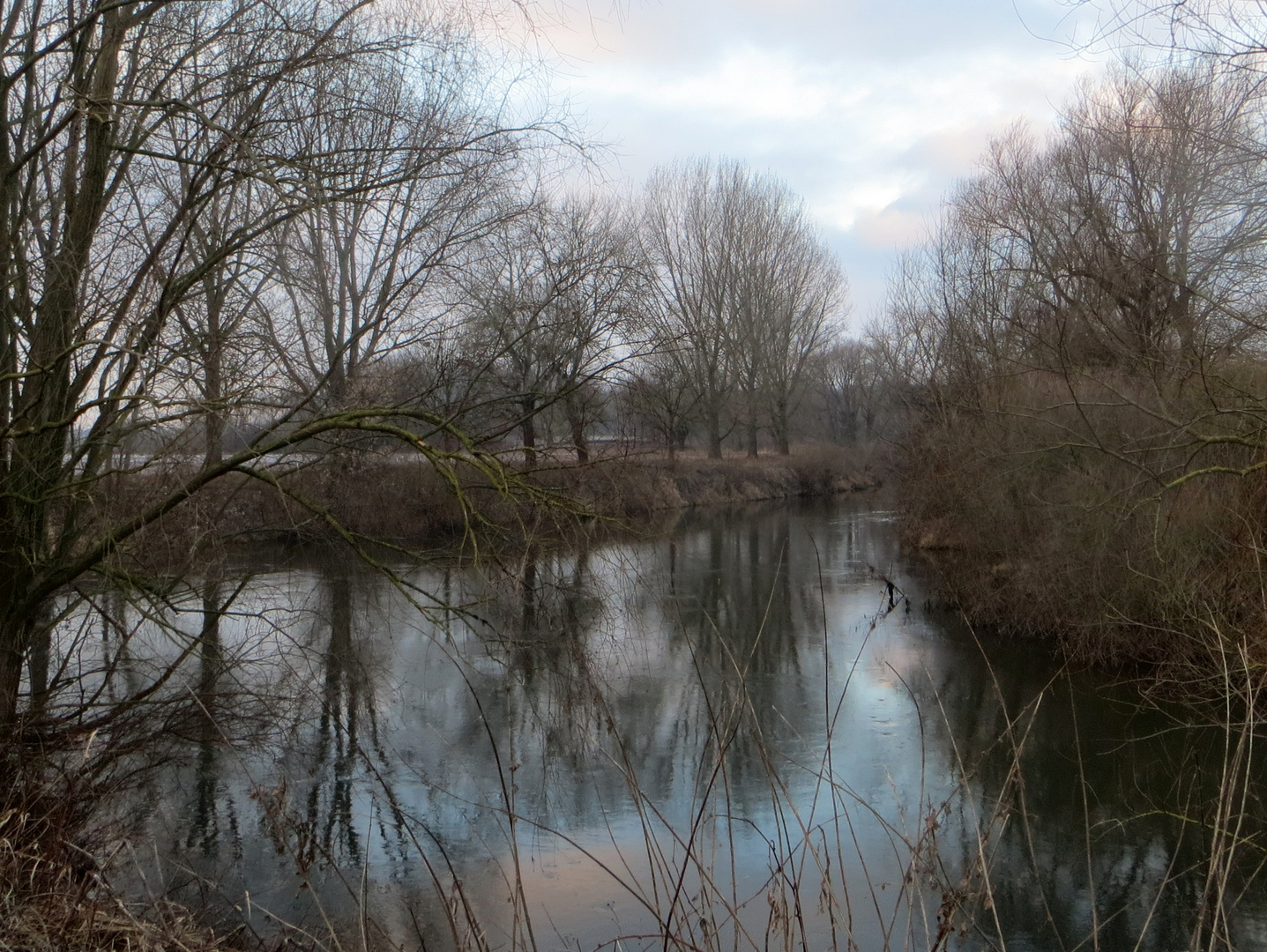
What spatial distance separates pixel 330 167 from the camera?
6.33 meters

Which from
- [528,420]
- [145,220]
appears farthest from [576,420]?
[145,220]

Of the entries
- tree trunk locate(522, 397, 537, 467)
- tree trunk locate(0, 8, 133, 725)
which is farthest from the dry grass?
tree trunk locate(522, 397, 537, 467)

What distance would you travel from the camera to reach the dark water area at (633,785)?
17.5 ft

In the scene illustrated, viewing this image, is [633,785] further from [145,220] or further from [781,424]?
[781,424]

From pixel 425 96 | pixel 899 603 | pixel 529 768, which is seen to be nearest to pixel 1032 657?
pixel 899 603

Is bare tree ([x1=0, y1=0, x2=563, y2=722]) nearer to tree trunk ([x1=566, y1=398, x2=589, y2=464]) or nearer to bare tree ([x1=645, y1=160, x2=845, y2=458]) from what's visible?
tree trunk ([x1=566, y1=398, x2=589, y2=464])

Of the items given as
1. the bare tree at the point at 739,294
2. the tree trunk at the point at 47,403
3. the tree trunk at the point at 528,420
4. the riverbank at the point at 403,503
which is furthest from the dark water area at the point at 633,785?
the bare tree at the point at 739,294

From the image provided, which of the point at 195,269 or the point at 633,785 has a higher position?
the point at 195,269

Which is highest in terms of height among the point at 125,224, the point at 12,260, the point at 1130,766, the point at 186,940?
the point at 125,224

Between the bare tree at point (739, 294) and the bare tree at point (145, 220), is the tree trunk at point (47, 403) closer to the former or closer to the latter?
the bare tree at point (145, 220)

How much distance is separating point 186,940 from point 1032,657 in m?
9.80

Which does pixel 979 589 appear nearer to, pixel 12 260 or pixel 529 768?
pixel 529 768

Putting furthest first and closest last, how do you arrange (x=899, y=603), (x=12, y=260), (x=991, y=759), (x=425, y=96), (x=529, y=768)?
(x=899, y=603) < (x=991, y=759) < (x=529, y=768) < (x=425, y=96) < (x=12, y=260)

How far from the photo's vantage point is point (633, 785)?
267cm
